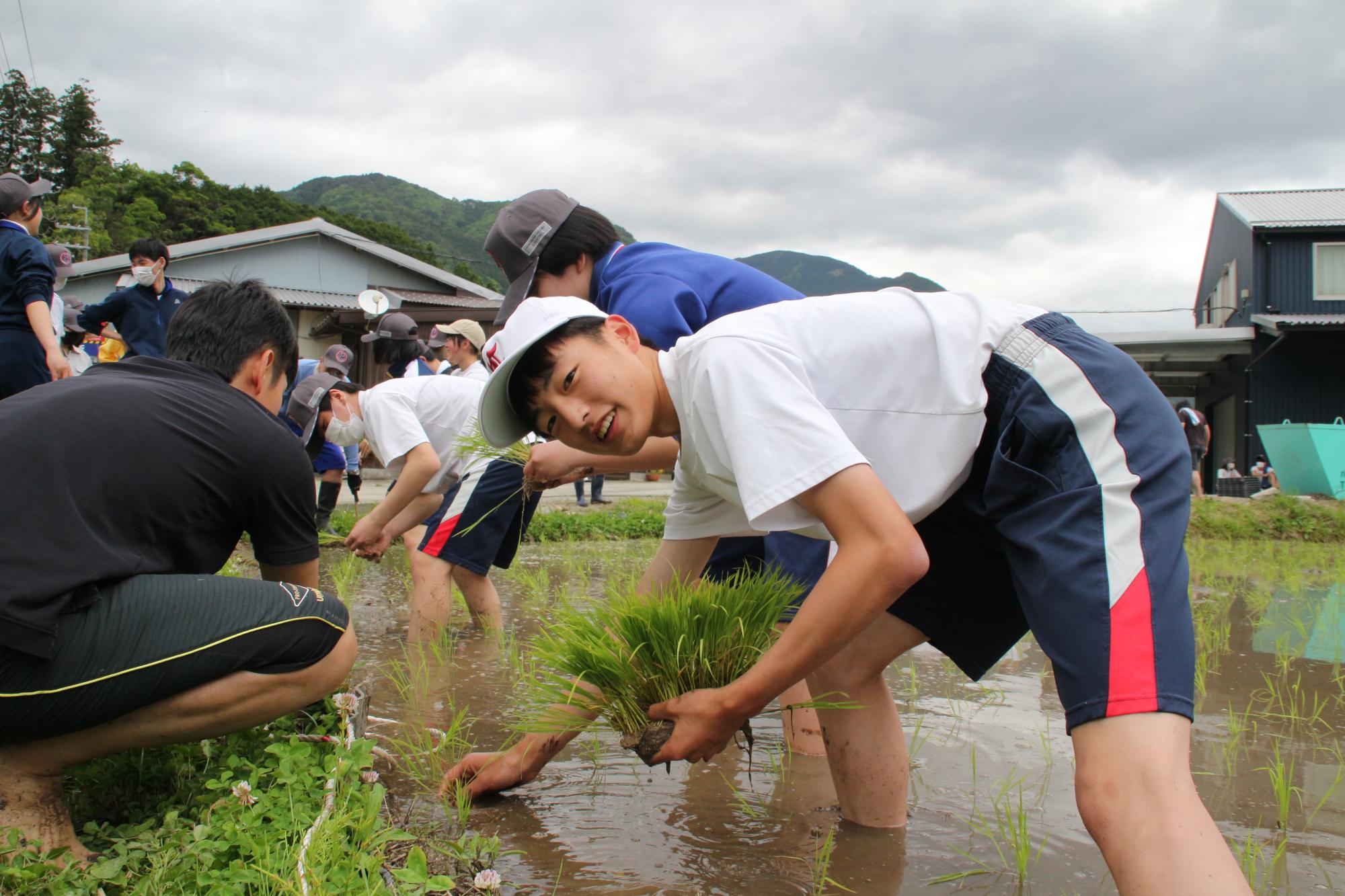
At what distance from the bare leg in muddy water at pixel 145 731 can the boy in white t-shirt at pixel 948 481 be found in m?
0.68

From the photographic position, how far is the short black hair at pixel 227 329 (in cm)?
223

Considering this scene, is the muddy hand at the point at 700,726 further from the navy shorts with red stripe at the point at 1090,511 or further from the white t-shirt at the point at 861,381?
the navy shorts with red stripe at the point at 1090,511

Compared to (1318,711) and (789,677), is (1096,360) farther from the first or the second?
(1318,711)

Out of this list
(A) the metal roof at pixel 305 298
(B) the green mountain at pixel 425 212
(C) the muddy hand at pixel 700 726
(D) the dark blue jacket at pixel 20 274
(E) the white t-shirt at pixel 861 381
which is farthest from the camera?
(B) the green mountain at pixel 425 212

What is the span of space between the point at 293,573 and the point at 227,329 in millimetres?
588

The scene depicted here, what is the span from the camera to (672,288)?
7.89 feet

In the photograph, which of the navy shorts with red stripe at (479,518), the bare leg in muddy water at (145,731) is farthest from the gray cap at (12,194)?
the bare leg in muddy water at (145,731)

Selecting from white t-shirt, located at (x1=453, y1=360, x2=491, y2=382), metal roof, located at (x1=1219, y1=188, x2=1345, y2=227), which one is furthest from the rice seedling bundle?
metal roof, located at (x1=1219, y1=188, x2=1345, y2=227)

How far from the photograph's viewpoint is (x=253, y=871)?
154 cm

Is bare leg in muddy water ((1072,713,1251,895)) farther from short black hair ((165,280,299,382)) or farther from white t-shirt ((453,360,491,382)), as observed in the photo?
white t-shirt ((453,360,491,382))

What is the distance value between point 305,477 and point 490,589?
2.28 m

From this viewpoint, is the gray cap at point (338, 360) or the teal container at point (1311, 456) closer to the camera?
the gray cap at point (338, 360)

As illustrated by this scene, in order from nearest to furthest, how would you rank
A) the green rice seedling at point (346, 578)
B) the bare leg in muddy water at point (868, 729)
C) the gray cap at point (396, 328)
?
1. the bare leg in muddy water at point (868, 729)
2. the green rice seedling at point (346, 578)
3. the gray cap at point (396, 328)

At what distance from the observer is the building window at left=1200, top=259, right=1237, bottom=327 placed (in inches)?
878
